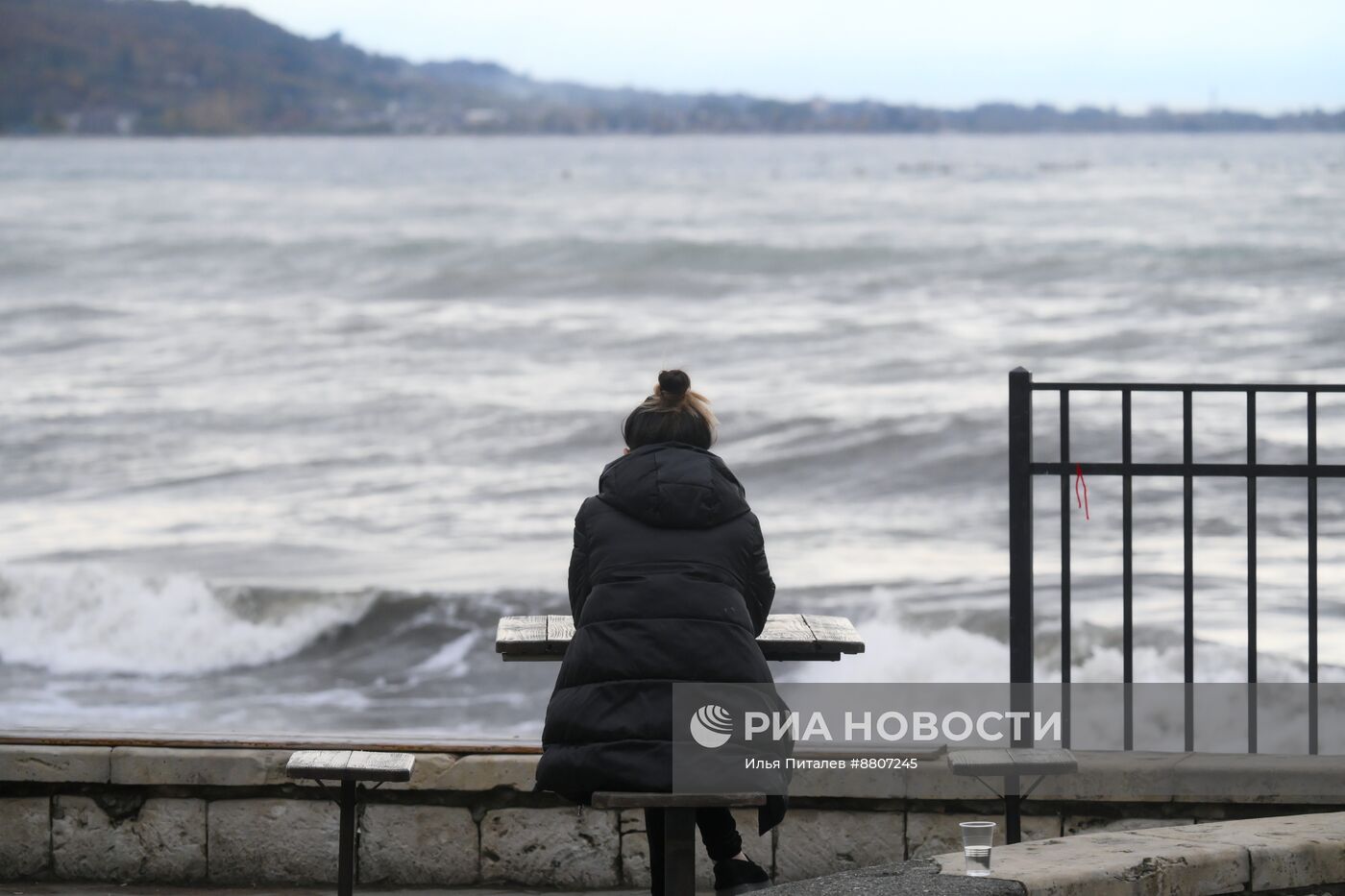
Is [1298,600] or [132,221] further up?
[132,221]

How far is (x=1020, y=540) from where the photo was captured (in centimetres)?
493

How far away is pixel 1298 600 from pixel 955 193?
58.1 metres

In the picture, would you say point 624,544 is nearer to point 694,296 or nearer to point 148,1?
point 694,296

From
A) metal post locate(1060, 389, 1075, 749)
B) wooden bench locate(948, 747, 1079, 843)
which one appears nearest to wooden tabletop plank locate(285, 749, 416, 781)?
wooden bench locate(948, 747, 1079, 843)

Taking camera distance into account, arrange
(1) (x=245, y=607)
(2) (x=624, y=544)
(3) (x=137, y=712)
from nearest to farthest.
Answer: (2) (x=624, y=544), (3) (x=137, y=712), (1) (x=245, y=607)

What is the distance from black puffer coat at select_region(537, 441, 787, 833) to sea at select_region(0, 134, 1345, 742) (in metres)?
1.85

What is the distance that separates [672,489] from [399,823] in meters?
1.73

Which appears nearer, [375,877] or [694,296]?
[375,877]

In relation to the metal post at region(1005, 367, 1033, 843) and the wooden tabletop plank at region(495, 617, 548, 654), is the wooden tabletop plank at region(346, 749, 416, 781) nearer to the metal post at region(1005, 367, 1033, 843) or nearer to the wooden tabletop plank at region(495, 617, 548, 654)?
the wooden tabletop plank at region(495, 617, 548, 654)

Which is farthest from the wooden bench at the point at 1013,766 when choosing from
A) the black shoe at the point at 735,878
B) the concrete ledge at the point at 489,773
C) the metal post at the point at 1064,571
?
the concrete ledge at the point at 489,773

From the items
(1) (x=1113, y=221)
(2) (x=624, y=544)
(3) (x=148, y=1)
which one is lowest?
(2) (x=624, y=544)

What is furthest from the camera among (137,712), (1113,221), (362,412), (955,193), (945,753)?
(955,193)

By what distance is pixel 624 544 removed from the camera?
3.88 metres

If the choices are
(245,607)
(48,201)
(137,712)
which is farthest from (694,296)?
(48,201)
